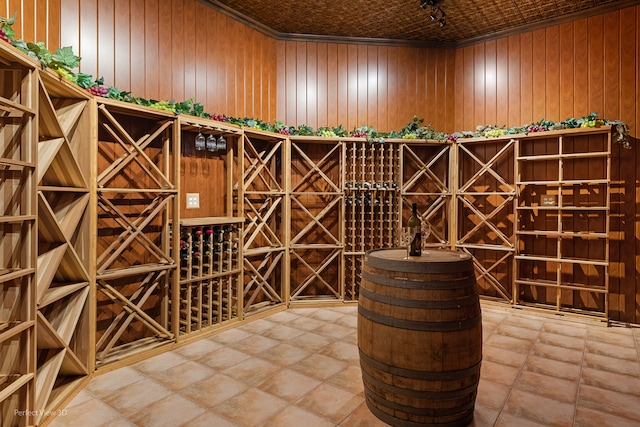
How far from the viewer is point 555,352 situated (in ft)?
11.3

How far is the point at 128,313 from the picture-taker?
3.47 metres

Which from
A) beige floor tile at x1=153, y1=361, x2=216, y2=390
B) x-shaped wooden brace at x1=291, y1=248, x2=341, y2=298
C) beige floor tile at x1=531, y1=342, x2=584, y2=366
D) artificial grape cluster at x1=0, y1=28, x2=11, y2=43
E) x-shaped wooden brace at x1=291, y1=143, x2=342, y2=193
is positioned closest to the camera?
artificial grape cluster at x1=0, y1=28, x2=11, y2=43

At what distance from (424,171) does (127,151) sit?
3.77 metres

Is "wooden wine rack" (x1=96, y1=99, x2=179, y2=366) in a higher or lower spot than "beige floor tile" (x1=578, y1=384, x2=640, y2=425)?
higher

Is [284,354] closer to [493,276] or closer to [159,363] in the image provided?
[159,363]

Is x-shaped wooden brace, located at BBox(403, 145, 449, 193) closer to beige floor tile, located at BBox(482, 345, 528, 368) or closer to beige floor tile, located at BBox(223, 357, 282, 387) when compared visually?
beige floor tile, located at BBox(482, 345, 528, 368)

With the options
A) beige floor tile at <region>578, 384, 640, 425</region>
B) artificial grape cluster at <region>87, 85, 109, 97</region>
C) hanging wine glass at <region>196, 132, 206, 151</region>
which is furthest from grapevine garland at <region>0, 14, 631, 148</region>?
beige floor tile at <region>578, 384, 640, 425</region>

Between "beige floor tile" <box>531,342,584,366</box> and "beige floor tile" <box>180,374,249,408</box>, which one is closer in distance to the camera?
"beige floor tile" <box>180,374,249,408</box>

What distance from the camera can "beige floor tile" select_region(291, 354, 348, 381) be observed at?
9.78 feet

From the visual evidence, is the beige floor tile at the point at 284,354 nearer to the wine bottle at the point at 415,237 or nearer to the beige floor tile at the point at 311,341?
the beige floor tile at the point at 311,341

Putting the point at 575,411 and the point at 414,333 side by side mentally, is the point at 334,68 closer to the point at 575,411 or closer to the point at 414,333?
the point at 414,333

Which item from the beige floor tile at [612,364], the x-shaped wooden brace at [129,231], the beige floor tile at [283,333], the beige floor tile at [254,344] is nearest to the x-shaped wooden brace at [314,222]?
the beige floor tile at [283,333]

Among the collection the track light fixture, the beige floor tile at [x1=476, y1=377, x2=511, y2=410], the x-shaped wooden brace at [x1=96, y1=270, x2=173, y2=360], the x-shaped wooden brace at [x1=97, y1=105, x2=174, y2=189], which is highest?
the track light fixture

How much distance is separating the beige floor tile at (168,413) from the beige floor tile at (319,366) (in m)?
0.89
